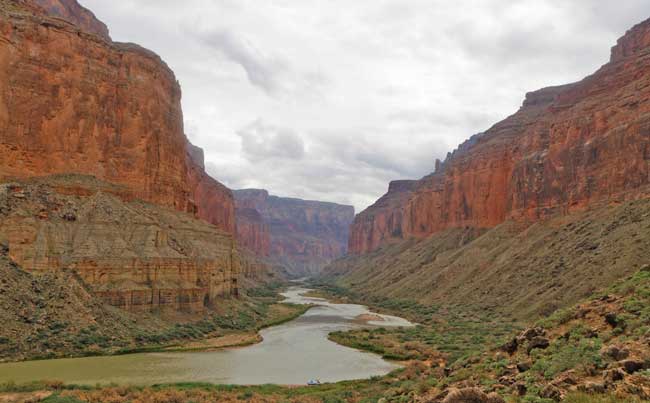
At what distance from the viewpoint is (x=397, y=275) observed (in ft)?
275

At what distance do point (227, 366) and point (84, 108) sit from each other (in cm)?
3104

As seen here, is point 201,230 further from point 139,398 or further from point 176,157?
point 139,398


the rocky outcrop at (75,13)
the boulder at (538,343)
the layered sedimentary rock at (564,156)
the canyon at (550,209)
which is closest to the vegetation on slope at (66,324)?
the boulder at (538,343)

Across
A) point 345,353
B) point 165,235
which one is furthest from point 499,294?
point 165,235

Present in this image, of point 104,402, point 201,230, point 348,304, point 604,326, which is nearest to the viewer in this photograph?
point 604,326

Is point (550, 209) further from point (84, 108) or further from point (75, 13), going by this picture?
point (75, 13)

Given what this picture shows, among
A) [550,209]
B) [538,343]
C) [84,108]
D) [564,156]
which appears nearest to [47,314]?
[84,108]

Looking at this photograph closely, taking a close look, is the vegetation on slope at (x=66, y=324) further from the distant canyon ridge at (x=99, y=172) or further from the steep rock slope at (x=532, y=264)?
the steep rock slope at (x=532, y=264)

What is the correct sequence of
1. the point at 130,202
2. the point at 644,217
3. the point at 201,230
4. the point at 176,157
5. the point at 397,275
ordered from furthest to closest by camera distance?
the point at 397,275 → the point at 176,157 → the point at 201,230 → the point at 130,202 → the point at 644,217

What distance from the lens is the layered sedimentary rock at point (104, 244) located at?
1278 inches

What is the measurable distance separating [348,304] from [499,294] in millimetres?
28663

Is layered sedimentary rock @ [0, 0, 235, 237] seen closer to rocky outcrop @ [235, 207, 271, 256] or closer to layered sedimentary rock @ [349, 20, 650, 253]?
layered sedimentary rock @ [349, 20, 650, 253]

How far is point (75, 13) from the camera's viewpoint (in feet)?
302

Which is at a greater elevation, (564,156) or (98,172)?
(564,156)
